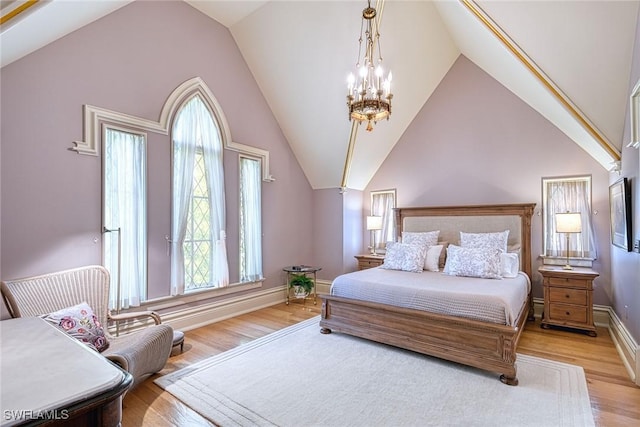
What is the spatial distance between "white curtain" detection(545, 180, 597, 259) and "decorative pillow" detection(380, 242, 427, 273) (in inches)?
67.0

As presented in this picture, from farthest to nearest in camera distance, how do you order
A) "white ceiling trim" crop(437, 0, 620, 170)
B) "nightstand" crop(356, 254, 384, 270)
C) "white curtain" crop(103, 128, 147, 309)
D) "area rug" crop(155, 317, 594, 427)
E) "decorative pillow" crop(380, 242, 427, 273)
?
"nightstand" crop(356, 254, 384, 270), "decorative pillow" crop(380, 242, 427, 273), "white ceiling trim" crop(437, 0, 620, 170), "white curtain" crop(103, 128, 147, 309), "area rug" crop(155, 317, 594, 427)

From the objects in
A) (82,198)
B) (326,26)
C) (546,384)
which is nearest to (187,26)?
(326,26)

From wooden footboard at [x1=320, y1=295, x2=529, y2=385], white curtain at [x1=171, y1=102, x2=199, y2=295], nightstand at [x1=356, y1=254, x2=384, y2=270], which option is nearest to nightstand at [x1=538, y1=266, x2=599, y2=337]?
wooden footboard at [x1=320, y1=295, x2=529, y2=385]

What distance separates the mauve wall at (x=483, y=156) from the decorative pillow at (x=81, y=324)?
14.7 feet

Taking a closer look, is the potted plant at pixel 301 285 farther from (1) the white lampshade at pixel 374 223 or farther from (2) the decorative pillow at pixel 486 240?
(2) the decorative pillow at pixel 486 240

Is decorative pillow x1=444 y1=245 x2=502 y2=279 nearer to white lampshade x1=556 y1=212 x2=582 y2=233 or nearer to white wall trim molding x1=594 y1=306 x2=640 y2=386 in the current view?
white lampshade x1=556 y1=212 x2=582 y2=233

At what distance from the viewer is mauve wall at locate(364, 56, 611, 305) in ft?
13.3

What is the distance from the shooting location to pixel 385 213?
18.5ft

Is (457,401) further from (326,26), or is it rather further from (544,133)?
(326,26)

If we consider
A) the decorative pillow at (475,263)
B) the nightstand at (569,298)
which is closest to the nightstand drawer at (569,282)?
the nightstand at (569,298)

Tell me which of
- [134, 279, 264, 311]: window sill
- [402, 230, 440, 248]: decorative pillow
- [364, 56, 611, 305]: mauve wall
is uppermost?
[364, 56, 611, 305]: mauve wall

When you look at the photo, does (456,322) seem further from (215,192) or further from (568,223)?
(215,192)

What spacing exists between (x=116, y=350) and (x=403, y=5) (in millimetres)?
4479

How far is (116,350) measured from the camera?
226 cm
